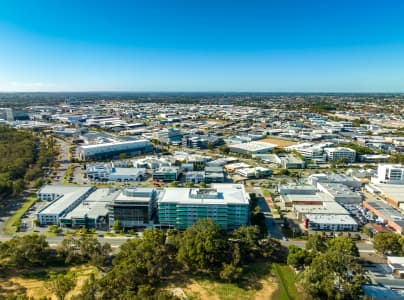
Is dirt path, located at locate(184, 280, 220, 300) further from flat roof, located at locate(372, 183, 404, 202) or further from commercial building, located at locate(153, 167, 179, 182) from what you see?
flat roof, located at locate(372, 183, 404, 202)

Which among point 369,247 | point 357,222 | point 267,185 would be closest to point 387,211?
point 357,222

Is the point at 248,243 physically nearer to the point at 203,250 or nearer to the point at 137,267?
the point at 203,250

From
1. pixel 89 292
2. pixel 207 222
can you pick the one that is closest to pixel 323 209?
pixel 207 222

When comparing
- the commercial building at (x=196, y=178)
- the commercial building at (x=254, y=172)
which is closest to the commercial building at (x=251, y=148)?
the commercial building at (x=254, y=172)

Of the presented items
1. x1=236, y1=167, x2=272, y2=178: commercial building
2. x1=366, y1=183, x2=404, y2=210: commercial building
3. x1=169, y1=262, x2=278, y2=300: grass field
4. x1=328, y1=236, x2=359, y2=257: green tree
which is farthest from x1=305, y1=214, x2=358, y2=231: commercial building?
x1=236, y1=167, x2=272, y2=178: commercial building

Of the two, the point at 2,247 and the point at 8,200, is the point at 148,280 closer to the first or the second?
the point at 2,247

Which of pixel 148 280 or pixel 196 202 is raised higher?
pixel 196 202

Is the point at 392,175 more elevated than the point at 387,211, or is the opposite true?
the point at 392,175
